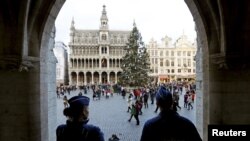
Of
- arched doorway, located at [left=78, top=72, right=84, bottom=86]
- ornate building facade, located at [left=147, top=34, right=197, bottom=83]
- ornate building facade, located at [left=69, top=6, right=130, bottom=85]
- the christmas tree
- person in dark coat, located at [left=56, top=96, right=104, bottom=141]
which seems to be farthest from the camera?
arched doorway, located at [left=78, top=72, right=84, bottom=86]

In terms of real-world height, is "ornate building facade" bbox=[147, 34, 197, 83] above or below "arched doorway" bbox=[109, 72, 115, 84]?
above

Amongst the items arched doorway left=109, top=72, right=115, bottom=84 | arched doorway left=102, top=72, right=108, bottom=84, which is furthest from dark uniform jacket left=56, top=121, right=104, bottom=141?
arched doorway left=102, top=72, right=108, bottom=84

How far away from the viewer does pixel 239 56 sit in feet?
19.9

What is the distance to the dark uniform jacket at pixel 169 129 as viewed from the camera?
10.8 feet

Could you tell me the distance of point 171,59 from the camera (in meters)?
94.2

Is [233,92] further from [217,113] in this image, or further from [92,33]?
[92,33]

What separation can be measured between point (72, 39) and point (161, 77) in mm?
26897

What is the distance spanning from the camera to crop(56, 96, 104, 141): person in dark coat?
3.24 m

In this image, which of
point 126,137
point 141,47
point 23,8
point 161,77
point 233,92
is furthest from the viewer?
point 161,77

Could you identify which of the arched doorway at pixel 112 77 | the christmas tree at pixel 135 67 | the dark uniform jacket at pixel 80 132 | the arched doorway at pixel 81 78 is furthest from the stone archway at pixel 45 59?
the arched doorway at pixel 81 78

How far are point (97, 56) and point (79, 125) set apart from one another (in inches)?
3639

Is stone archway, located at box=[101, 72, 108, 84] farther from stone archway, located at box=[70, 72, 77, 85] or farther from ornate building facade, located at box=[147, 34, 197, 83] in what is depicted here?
ornate building facade, located at box=[147, 34, 197, 83]

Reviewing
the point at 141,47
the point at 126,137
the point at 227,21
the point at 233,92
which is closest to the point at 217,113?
the point at 233,92

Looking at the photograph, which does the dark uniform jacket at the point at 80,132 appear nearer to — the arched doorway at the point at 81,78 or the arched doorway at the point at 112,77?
the arched doorway at the point at 112,77
